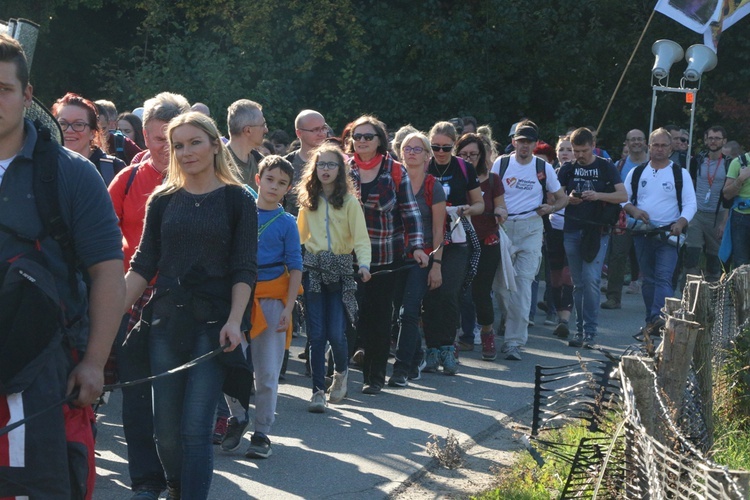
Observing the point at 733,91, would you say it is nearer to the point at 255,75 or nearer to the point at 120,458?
the point at 255,75

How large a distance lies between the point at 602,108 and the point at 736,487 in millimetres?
20429

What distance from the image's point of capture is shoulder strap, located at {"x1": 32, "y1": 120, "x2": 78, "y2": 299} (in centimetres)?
353

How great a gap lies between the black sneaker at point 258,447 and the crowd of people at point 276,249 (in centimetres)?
1

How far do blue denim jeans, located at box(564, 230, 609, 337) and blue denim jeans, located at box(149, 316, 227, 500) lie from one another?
6880mm

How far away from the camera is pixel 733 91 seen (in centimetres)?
2412

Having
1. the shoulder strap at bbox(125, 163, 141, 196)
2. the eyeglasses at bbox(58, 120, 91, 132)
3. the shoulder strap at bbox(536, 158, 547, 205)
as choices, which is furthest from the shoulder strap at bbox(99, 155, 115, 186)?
the shoulder strap at bbox(536, 158, 547, 205)

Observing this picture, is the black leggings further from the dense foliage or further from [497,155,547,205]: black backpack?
the dense foliage

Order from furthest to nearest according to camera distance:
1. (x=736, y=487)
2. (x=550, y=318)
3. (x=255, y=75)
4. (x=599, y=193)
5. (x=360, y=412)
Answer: (x=255, y=75) → (x=550, y=318) → (x=599, y=193) → (x=360, y=412) → (x=736, y=487)

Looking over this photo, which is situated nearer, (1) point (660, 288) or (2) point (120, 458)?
(2) point (120, 458)

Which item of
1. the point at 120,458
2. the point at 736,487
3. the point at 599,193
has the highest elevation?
the point at 599,193

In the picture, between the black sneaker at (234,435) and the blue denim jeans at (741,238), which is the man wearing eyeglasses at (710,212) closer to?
the blue denim jeans at (741,238)

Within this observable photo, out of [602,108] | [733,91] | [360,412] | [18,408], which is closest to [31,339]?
[18,408]

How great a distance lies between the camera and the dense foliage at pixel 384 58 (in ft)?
66.5

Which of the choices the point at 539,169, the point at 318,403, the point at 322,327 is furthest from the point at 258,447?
the point at 539,169
